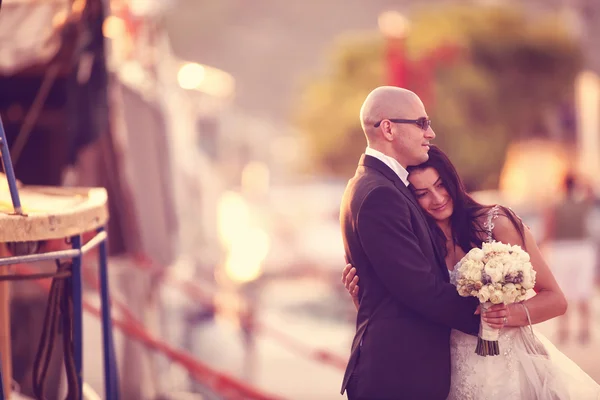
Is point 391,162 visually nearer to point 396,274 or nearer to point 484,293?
point 396,274

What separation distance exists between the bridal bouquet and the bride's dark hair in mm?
262

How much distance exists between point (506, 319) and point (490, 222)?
439mm

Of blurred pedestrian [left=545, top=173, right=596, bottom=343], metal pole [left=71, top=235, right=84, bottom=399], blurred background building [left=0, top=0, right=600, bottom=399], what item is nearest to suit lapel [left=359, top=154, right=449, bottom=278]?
metal pole [left=71, top=235, right=84, bottom=399]

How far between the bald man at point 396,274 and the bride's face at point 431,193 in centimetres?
9

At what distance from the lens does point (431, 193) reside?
12.1 feet

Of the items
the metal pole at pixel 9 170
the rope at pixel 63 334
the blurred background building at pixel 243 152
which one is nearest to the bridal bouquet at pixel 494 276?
the blurred background building at pixel 243 152

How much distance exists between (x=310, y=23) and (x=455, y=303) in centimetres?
11876

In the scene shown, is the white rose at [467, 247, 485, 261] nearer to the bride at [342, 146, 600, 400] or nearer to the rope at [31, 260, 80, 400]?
the bride at [342, 146, 600, 400]

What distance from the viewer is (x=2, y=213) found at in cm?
336

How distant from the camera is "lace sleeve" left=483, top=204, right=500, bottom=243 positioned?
3619 millimetres

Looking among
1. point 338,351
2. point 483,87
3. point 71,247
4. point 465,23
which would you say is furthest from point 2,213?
point 465,23

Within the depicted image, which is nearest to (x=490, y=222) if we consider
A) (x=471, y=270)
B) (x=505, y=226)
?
(x=505, y=226)

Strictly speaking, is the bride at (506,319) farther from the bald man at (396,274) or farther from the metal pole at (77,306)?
the metal pole at (77,306)

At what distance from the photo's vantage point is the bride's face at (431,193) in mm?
3684
